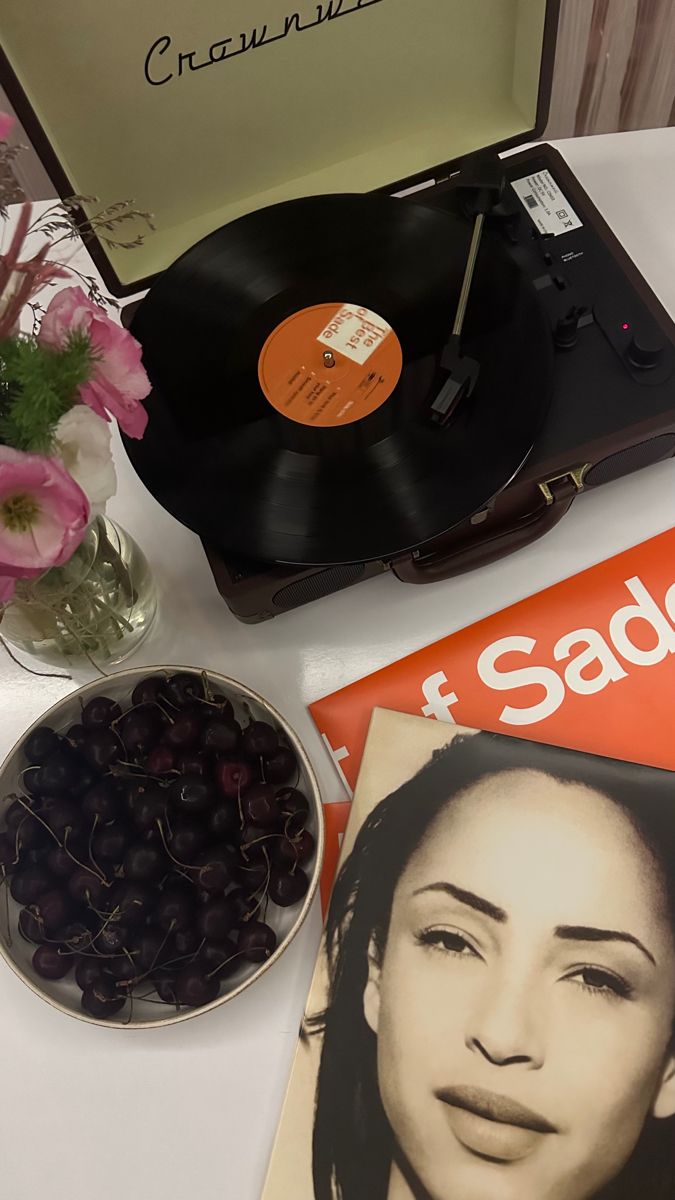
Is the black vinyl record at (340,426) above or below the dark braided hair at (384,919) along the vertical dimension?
above

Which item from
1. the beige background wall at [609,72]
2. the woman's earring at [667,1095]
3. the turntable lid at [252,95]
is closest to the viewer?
the woman's earring at [667,1095]

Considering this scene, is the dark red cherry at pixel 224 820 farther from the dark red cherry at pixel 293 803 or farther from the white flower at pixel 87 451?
the white flower at pixel 87 451

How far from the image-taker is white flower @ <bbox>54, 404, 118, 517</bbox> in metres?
0.54

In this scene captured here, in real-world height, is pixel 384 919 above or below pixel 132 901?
below

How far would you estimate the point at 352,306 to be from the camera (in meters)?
0.84

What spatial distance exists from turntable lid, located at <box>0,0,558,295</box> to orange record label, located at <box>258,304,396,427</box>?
0.07 metres

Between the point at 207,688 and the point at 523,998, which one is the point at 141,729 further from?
the point at 523,998

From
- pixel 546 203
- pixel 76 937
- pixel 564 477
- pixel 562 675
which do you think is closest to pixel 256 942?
pixel 76 937

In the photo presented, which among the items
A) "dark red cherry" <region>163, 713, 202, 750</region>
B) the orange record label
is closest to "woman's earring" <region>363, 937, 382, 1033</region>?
"dark red cherry" <region>163, 713, 202, 750</region>

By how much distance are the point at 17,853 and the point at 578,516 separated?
553mm

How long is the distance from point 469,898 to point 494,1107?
14 centimetres

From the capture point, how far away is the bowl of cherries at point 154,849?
685 mm

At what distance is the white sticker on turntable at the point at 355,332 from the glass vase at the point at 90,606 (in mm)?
242

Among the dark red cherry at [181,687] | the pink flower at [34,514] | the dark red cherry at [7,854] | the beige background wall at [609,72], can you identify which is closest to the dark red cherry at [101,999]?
the dark red cherry at [7,854]
